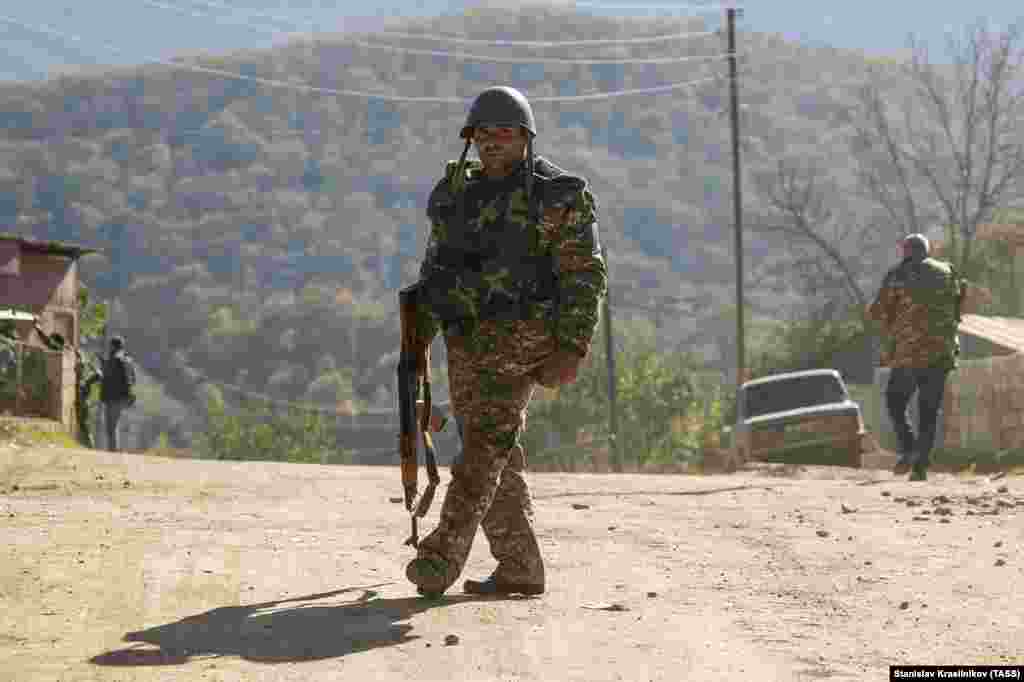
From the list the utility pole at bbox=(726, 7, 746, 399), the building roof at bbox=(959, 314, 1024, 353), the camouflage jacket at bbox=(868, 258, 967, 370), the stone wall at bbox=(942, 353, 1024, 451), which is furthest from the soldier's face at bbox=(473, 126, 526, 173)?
the utility pole at bbox=(726, 7, 746, 399)

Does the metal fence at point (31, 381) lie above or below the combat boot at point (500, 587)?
above

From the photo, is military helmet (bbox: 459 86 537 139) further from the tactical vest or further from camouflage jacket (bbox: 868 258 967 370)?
camouflage jacket (bbox: 868 258 967 370)

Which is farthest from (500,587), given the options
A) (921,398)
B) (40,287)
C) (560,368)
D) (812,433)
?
(40,287)

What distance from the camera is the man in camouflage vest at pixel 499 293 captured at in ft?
20.9

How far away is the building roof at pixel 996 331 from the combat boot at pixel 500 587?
→ 23.5 meters

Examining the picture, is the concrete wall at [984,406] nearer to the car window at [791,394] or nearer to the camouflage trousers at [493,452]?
the car window at [791,394]

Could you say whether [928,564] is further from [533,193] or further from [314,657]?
[314,657]

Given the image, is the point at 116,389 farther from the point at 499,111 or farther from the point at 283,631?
the point at 283,631

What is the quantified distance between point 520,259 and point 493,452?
748mm

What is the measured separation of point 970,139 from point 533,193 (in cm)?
4836

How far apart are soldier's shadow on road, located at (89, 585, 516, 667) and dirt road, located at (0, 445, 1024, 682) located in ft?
0.05

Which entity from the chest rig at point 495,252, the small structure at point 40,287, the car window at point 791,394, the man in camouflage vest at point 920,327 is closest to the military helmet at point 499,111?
the chest rig at point 495,252

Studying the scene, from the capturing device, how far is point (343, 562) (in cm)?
748

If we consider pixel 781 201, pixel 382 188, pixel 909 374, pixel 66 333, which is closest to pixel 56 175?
pixel 382 188
